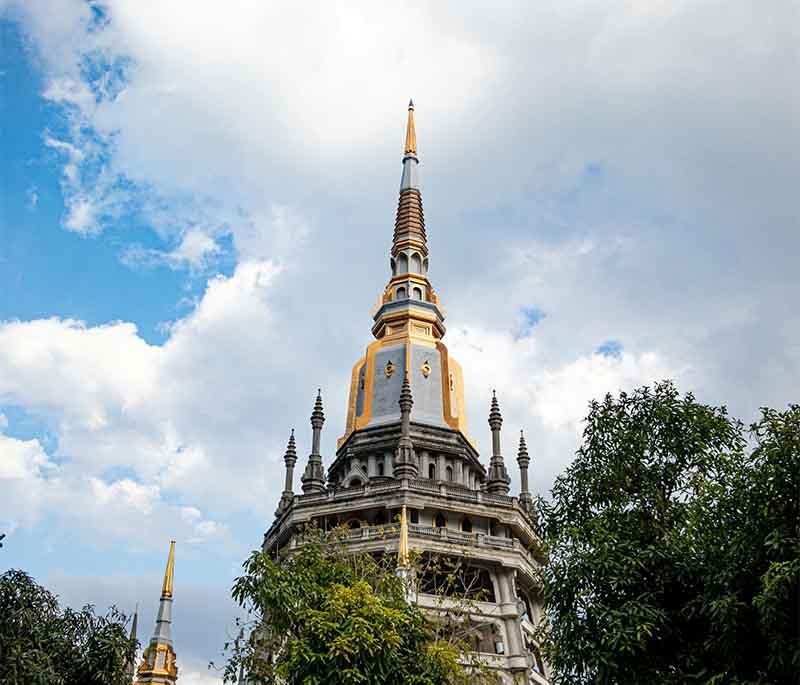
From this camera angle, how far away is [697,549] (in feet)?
75.0

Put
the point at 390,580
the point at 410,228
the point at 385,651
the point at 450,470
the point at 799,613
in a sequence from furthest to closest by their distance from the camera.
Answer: the point at 410,228 → the point at 450,470 → the point at 390,580 → the point at 385,651 → the point at 799,613

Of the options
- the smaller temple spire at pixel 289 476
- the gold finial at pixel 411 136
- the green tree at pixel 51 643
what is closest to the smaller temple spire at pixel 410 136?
the gold finial at pixel 411 136

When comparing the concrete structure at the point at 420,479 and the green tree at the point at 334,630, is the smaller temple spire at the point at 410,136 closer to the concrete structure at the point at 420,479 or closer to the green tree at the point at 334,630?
the concrete structure at the point at 420,479

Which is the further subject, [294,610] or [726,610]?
[294,610]

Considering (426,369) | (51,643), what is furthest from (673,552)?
(426,369)

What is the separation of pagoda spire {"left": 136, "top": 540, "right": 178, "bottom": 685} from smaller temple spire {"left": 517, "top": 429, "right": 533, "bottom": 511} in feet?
68.8

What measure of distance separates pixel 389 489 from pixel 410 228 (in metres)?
23.0

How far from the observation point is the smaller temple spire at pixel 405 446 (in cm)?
5288

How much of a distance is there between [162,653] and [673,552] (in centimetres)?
3893

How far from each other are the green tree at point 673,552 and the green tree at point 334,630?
3.78 m

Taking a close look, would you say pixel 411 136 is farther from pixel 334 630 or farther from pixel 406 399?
pixel 334 630

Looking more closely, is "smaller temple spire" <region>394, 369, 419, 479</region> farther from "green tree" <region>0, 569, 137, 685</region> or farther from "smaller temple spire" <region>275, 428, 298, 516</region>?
"green tree" <region>0, 569, 137, 685</region>

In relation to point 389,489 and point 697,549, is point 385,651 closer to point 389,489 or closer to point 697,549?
point 697,549

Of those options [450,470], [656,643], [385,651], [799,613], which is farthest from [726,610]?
[450,470]
